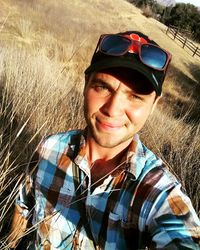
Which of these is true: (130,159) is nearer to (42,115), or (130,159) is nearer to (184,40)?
(42,115)

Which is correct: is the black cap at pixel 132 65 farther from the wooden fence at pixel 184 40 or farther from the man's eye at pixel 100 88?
the wooden fence at pixel 184 40

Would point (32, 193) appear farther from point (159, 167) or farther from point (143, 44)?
point (143, 44)

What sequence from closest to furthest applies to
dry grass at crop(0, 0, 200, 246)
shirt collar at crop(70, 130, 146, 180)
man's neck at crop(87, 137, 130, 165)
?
shirt collar at crop(70, 130, 146, 180)
man's neck at crop(87, 137, 130, 165)
dry grass at crop(0, 0, 200, 246)

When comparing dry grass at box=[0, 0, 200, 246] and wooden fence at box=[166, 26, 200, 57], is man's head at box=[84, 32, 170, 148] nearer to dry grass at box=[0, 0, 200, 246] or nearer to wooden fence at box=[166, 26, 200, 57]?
dry grass at box=[0, 0, 200, 246]

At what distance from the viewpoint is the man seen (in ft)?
3.96

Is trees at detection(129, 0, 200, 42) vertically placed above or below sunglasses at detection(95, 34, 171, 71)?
below

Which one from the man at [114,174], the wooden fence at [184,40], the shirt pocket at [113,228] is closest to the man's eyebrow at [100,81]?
the man at [114,174]

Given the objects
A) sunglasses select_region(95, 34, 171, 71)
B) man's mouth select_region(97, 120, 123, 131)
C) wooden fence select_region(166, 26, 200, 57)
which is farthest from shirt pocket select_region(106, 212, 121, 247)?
wooden fence select_region(166, 26, 200, 57)

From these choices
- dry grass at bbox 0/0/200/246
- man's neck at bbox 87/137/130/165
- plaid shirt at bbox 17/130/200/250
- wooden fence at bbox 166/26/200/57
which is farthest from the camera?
wooden fence at bbox 166/26/200/57

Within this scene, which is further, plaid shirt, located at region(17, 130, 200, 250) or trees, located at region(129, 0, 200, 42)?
trees, located at region(129, 0, 200, 42)

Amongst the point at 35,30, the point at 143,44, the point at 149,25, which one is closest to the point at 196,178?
the point at 143,44

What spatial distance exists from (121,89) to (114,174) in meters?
0.29

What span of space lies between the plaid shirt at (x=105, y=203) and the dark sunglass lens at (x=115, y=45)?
0.32m

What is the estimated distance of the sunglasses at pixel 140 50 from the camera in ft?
4.46
